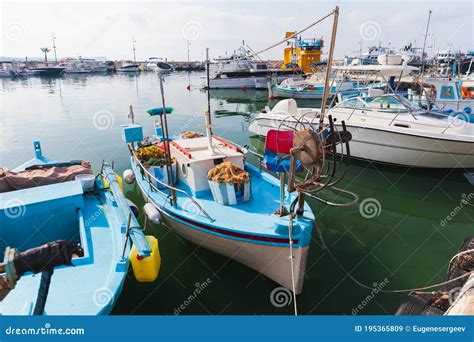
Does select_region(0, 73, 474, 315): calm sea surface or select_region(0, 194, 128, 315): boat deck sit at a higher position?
select_region(0, 194, 128, 315): boat deck

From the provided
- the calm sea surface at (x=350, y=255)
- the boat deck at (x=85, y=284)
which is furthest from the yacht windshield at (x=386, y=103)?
the boat deck at (x=85, y=284)

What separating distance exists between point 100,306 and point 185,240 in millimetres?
3320

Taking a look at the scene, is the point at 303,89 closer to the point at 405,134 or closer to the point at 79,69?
the point at 405,134

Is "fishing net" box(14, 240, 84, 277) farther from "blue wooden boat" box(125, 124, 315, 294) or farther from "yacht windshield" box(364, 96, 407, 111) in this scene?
"yacht windshield" box(364, 96, 407, 111)

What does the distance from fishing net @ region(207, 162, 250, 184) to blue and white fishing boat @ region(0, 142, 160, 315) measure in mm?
1715

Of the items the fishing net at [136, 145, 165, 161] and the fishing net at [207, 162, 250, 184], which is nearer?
the fishing net at [207, 162, 250, 184]

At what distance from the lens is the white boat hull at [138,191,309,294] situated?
5062 mm

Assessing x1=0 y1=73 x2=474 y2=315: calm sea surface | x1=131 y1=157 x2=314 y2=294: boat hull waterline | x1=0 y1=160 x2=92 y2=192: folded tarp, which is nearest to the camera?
x1=131 y1=157 x2=314 y2=294: boat hull waterline

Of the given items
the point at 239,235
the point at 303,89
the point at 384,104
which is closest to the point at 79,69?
the point at 303,89

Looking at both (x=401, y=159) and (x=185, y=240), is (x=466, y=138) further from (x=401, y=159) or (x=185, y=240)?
(x=185, y=240)

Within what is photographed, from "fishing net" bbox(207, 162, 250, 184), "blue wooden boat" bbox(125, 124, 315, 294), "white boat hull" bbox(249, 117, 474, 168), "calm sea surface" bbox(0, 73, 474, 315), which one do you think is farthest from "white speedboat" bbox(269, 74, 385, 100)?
"fishing net" bbox(207, 162, 250, 184)

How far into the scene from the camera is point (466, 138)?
9.41 meters

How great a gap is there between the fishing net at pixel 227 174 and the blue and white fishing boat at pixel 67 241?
5.63 ft

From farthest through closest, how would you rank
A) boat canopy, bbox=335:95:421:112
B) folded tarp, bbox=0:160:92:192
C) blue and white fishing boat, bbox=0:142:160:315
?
boat canopy, bbox=335:95:421:112 < folded tarp, bbox=0:160:92:192 < blue and white fishing boat, bbox=0:142:160:315
